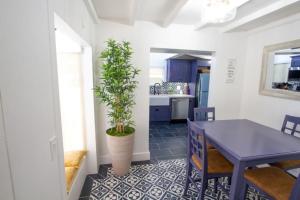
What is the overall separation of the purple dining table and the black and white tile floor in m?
0.79

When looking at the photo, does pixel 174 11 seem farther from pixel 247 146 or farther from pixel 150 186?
pixel 150 186

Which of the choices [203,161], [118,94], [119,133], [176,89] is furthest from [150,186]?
[176,89]

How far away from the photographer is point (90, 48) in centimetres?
215

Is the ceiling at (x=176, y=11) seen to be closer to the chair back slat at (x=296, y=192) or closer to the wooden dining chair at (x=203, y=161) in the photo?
the wooden dining chair at (x=203, y=161)

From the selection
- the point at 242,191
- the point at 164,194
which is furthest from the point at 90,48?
the point at 242,191

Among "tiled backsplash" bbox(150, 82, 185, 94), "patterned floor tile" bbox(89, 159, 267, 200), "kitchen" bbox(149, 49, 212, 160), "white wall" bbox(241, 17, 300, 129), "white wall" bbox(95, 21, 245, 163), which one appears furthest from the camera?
"tiled backsplash" bbox(150, 82, 185, 94)

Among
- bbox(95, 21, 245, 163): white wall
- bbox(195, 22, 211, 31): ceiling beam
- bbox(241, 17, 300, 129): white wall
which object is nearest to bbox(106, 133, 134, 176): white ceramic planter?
bbox(95, 21, 245, 163): white wall

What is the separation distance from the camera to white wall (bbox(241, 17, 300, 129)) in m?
2.28

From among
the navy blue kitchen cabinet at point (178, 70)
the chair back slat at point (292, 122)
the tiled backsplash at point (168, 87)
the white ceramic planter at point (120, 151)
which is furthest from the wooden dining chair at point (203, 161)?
the tiled backsplash at point (168, 87)

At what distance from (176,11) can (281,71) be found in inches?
72.0

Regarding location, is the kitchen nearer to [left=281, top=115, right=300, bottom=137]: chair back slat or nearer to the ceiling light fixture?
[left=281, top=115, right=300, bottom=137]: chair back slat

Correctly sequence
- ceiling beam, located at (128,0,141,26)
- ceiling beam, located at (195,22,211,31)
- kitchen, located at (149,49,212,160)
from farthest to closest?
kitchen, located at (149,49,212,160) → ceiling beam, located at (195,22,211,31) → ceiling beam, located at (128,0,141,26)

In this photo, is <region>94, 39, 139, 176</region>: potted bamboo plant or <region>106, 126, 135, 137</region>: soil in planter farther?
<region>106, 126, 135, 137</region>: soil in planter

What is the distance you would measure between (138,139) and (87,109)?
1.04m
